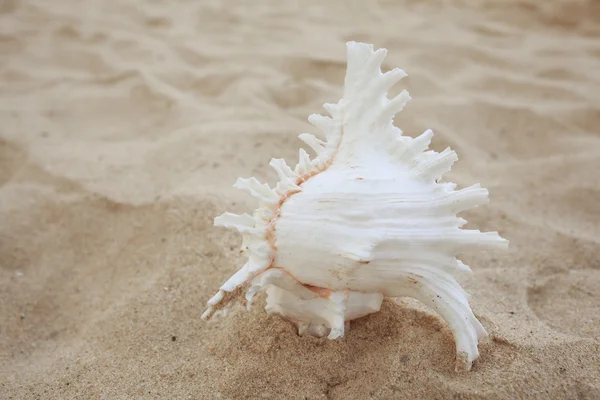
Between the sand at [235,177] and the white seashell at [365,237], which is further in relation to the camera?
the sand at [235,177]

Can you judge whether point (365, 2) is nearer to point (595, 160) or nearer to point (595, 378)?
point (595, 160)

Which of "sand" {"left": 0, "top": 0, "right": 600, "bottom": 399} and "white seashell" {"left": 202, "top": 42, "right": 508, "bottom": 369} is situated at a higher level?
"white seashell" {"left": 202, "top": 42, "right": 508, "bottom": 369}

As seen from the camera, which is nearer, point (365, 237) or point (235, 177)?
point (365, 237)

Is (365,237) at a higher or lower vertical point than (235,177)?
higher

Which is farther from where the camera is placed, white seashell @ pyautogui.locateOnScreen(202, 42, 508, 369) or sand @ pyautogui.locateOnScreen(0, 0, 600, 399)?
sand @ pyautogui.locateOnScreen(0, 0, 600, 399)

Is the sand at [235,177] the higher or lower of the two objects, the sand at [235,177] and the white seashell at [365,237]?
the lower
